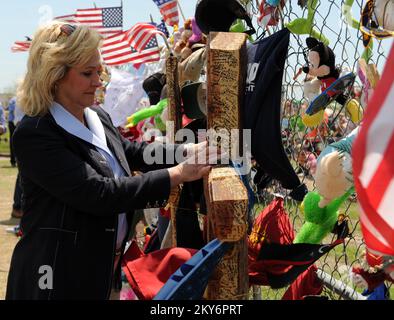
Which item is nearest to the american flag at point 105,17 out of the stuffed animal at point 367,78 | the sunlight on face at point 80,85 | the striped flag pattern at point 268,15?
the striped flag pattern at point 268,15

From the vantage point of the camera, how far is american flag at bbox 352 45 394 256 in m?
0.64

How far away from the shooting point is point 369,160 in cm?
65

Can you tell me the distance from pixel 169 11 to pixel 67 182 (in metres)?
3.29

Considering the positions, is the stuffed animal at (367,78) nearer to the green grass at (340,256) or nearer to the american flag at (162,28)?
the green grass at (340,256)

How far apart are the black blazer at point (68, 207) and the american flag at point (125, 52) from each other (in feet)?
11.6

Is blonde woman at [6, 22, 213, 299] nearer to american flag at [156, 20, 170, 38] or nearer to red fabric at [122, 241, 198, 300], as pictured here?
red fabric at [122, 241, 198, 300]

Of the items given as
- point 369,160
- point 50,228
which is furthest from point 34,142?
point 369,160

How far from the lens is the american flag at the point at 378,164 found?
64 centimetres

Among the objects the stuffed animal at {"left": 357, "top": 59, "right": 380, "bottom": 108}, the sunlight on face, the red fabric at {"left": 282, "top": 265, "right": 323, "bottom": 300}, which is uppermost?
the stuffed animal at {"left": 357, "top": 59, "right": 380, "bottom": 108}

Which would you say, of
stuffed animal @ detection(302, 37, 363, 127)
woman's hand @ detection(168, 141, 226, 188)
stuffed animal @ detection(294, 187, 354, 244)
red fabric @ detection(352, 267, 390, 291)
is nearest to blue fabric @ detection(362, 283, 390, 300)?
red fabric @ detection(352, 267, 390, 291)

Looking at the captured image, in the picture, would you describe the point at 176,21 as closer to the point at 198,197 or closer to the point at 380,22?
the point at 198,197

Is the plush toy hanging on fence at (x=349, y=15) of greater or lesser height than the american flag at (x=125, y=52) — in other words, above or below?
above

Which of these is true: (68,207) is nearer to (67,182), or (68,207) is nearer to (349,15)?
(67,182)

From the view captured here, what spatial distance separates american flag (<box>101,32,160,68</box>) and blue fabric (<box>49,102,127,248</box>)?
3338 mm
